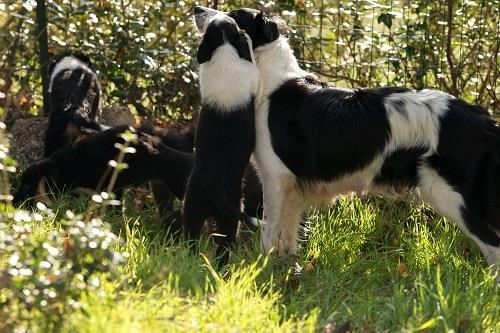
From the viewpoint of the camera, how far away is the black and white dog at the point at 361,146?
5059mm

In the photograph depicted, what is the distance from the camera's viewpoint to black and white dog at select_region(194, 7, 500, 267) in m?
5.06

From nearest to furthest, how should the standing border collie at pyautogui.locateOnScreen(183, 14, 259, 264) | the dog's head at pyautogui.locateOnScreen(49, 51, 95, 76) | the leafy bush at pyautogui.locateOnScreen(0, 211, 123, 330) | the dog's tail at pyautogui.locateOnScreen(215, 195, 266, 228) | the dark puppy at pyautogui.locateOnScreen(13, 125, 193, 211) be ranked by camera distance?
1. the leafy bush at pyautogui.locateOnScreen(0, 211, 123, 330)
2. the dog's tail at pyautogui.locateOnScreen(215, 195, 266, 228)
3. the standing border collie at pyautogui.locateOnScreen(183, 14, 259, 264)
4. the dark puppy at pyautogui.locateOnScreen(13, 125, 193, 211)
5. the dog's head at pyautogui.locateOnScreen(49, 51, 95, 76)

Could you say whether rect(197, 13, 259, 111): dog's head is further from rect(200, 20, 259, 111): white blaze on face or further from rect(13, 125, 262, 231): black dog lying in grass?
rect(13, 125, 262, 231): black dog lying in grass

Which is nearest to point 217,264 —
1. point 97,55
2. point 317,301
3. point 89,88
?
point 317,301

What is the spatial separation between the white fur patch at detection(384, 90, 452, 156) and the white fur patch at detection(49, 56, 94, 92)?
3.04m

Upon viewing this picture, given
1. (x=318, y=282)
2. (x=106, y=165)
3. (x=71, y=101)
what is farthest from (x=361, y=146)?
(x=71, y=101)

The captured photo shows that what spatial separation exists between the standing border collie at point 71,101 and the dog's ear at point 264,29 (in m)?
1.76

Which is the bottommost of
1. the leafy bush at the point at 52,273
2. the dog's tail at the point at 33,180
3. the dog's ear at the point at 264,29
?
the dog's tail at the point at 33,180

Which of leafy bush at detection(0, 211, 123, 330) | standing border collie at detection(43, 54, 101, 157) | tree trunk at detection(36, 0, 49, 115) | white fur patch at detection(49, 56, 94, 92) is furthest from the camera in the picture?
tree trunk at detection(36, 0, 49, 115)

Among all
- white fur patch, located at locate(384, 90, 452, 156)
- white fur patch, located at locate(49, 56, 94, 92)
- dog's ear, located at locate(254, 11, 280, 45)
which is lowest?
white fur patch, located at locate(49, 56, 94, 92)

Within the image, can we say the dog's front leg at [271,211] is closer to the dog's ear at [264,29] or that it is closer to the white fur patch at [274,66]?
the white fur patch at [274,66]

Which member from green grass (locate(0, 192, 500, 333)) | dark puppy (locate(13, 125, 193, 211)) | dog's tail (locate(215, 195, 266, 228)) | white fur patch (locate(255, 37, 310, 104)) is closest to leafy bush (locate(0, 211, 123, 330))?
green grass (locate(0, 192, 500, 333))

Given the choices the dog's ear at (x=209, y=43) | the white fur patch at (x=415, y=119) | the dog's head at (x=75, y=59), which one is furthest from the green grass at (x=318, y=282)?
the dog's head at (x=75, y=59)

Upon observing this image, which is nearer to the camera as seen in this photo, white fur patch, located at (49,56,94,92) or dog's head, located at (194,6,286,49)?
dog's head, located at (194,6,286,49)
